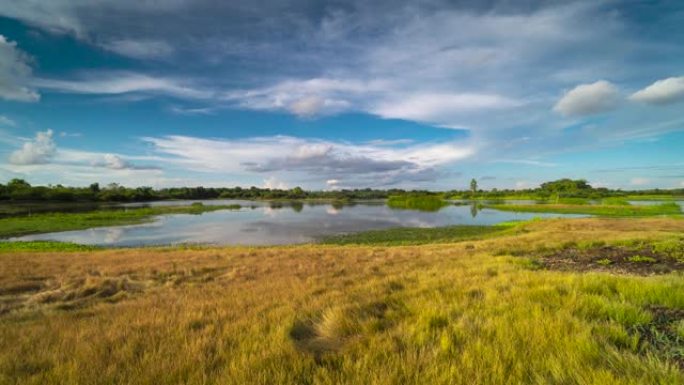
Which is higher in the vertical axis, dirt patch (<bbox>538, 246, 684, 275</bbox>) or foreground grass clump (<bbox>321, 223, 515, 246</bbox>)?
dirt patch (<bbox>538, 246, 684, 275</bbox>)

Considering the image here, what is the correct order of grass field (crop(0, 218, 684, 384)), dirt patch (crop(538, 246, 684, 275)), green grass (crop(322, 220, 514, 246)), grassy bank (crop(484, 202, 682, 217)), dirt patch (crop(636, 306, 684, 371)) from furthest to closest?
grassy bank (crop(484, 202, 682, 217)) < green grass (crop(322, 220, 514, 246)) < dirt patch (crop(538, 246, 684, 275)) < dirt patch (crop(636, 306, 684, 371)) < grass field (crop(0, 218, 684, 384))

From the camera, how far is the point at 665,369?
8.62ft

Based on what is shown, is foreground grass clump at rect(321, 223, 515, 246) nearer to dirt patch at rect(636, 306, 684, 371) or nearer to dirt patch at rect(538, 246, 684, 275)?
dirt patch at rect(538, 246, 684, 275)

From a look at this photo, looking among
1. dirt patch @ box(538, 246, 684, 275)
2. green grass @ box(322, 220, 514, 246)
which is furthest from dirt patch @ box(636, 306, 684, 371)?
green grass @ box(322, 220, 514, 246)

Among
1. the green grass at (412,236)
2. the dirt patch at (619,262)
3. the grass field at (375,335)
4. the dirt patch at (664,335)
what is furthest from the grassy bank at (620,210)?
the grass field at (375,335)

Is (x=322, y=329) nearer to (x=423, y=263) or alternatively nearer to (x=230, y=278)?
(x=230, y=278)

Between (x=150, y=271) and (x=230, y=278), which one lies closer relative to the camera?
(x=230, y=278)

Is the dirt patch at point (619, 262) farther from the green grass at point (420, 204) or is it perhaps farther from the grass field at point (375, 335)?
the green grass at point (420, 204)

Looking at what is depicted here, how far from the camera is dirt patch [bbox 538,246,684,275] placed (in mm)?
8323

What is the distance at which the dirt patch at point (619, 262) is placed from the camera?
8.32 metres

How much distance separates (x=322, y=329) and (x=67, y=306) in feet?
22.5

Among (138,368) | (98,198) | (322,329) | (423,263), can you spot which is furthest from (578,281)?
(98,198)

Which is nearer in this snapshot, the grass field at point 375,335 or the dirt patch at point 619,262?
the grass field at point 375,335

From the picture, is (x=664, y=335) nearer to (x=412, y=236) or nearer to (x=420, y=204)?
(x=412, y=236)
